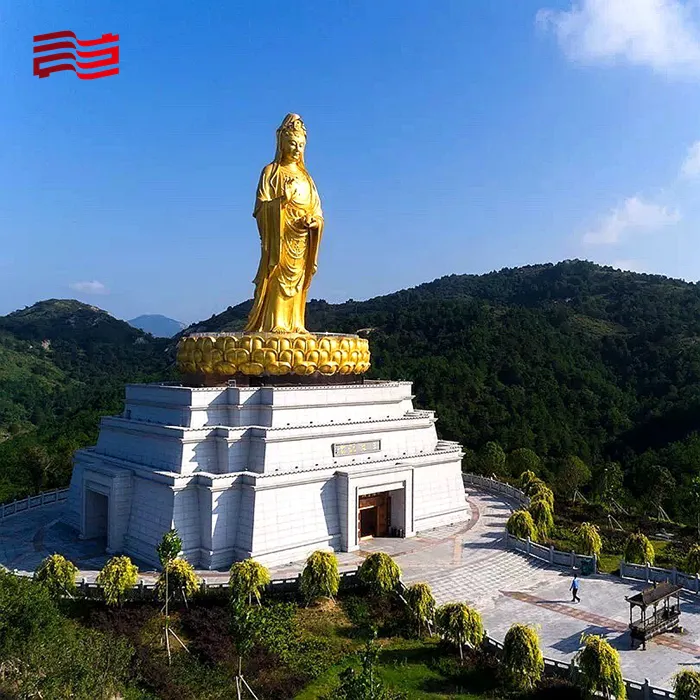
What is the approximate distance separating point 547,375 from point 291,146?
37916 mm

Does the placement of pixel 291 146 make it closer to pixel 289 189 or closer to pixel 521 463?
pixel 289 189

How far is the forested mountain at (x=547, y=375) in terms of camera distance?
1601 inches

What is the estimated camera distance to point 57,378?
83.1 m

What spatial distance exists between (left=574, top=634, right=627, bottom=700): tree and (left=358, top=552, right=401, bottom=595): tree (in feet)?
15.1

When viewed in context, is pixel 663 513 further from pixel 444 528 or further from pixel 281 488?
pixel 281 488

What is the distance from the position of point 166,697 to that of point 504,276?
546 feet

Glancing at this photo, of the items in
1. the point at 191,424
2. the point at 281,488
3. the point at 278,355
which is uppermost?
the point at 278,355

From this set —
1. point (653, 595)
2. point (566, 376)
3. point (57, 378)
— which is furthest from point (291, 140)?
point (57, 378)

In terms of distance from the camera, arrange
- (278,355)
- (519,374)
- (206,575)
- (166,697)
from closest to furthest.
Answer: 1. (166,697)
2. (206,575)
3. (278,355)
4. (519,374)

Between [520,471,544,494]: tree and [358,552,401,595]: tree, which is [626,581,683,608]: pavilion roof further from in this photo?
[520,471,544,494]: tree

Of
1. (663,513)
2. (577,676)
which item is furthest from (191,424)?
(663,513)

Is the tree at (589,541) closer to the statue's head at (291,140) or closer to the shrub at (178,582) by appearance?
the shrub at (178,582)

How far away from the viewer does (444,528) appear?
20.1 meters

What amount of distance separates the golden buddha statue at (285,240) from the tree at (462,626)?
10617 mm
